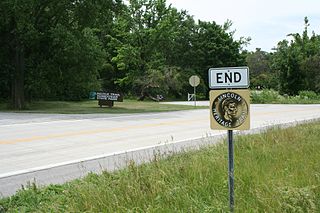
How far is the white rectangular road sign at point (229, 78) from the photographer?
4289 millimetres

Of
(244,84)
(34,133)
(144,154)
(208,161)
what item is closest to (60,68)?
(34,133)

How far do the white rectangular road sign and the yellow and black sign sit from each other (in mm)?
65

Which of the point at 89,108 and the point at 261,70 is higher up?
the point at 261,70

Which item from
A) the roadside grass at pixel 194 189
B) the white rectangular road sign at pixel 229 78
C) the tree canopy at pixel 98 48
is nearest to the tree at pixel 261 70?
the tree canopy at pixel 98 48

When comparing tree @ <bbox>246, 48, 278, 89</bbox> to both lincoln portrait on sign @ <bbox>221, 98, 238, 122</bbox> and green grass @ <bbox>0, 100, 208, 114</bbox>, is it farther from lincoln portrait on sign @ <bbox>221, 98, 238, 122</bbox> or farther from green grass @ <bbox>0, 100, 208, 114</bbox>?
lincoln portrait on sign @ <bbox>221, 98, 238, 122</bbox>

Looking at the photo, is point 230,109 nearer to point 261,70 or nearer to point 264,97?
point 264,97

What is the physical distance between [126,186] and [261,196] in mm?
1687

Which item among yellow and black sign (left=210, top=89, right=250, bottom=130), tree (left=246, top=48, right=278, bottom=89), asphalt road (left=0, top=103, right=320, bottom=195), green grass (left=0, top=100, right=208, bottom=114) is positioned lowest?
asphalt road (left=0, top=103, right=320, bottom=195)

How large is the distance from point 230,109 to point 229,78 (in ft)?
1.07

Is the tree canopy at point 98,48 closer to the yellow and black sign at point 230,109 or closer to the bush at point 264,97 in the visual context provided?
the bush at point 264,97

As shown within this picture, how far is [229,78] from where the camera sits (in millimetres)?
4332

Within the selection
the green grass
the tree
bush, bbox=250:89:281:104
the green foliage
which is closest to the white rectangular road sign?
the green grass

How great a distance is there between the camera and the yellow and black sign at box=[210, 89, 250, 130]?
425cm

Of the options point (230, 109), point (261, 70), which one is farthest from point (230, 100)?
point (261, 70)
